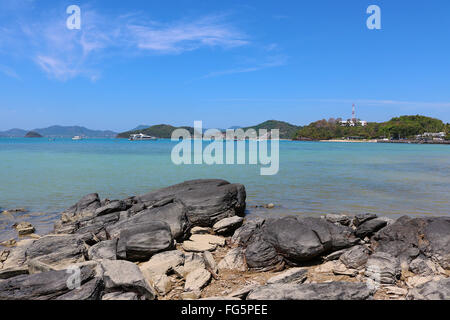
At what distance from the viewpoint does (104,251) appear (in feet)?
26.7

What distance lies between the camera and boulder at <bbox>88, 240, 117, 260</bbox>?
26.3ft

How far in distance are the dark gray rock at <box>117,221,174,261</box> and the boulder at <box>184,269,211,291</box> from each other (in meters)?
1.48

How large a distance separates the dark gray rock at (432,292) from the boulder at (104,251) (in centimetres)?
667

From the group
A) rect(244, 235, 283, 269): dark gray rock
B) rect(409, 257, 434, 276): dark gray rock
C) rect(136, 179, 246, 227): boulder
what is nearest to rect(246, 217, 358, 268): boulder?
rect(244, 235, 283, 269): dark gray rock

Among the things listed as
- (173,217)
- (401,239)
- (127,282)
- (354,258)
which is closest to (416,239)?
(401,239)

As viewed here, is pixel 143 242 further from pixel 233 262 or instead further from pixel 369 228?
pixel 369 228

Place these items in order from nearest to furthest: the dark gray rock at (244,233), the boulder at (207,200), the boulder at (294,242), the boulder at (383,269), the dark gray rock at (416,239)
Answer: the boulder at (383,269), the boulder at (294,242), the dark gray rock at (416,239), the dark gray rock at (244,233), the boulder at (207,200)

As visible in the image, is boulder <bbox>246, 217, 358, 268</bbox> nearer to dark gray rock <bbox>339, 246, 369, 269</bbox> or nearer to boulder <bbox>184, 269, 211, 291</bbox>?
dark gray rock <bbox>339, 246, 369, 269</bbox>

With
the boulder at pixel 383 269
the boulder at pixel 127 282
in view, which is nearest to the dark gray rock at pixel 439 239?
the boulder at pixel 383 269

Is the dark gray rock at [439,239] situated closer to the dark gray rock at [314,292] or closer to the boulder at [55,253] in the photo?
the dark gray rock at [314,292]

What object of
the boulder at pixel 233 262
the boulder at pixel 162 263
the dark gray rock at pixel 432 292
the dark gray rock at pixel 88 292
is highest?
the dark gray rock at pixel 88 292

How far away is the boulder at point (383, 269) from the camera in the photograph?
6563mm
